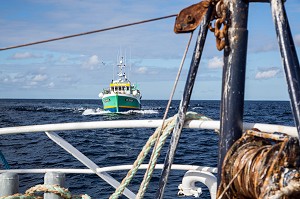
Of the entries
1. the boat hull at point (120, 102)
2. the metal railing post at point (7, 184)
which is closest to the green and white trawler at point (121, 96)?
the boat hull at point (120, 102)

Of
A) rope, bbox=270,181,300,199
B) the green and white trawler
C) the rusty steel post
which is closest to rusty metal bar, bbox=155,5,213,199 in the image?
the rusty steel post

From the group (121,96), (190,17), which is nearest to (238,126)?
(190,17)

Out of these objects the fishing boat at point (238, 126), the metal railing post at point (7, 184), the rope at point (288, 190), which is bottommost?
the metal railing post at point (7, 184)

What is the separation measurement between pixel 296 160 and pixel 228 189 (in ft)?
1.14

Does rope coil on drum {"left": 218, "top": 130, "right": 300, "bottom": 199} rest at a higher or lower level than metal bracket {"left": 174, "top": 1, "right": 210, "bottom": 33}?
lower

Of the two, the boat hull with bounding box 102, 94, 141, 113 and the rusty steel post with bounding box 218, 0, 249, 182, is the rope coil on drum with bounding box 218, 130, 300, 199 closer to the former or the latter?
the rusty steel post with bounding box 218, 0, 249, 182

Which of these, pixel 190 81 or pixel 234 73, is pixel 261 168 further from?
pixel 190 81

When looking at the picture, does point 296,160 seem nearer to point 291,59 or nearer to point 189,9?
point 291,59

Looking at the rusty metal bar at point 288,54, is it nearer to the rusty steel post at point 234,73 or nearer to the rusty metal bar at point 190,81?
the rusty steel post at point 234,73

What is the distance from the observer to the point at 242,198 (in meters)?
1.77

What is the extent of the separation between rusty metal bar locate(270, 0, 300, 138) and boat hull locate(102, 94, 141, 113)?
4848cm

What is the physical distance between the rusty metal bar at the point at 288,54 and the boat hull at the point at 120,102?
159 ft

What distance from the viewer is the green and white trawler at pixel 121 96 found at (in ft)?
166

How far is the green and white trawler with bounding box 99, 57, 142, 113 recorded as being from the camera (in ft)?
166
